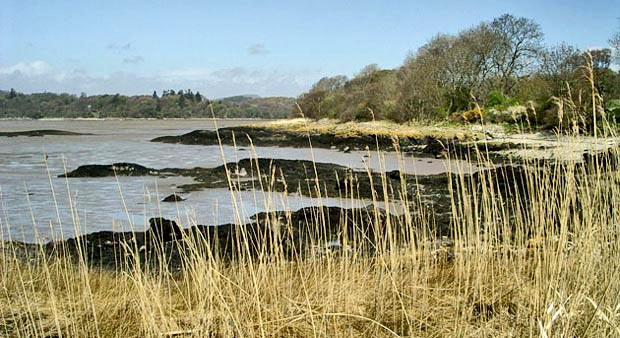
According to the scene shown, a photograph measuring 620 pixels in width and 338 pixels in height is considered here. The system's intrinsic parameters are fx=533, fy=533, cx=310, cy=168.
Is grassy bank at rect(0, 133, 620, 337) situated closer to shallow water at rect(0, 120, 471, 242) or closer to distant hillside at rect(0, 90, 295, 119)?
shallow water at rect(0, 120, 471, 242)

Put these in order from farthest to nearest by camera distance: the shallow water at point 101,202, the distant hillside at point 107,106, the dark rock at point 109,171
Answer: the distant hillside at point 107,106 < the dark rock at point 109,171 < the shallow water at point 101,202

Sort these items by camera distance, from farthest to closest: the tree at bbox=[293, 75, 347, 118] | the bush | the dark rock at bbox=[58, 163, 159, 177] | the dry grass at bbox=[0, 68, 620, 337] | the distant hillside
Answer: the distant hillside
the tree at bbox=[293, 75, 347, 118]
the bush
the dark rock at bbox=[58, 163, 159, 177]
the dry grass at bbox=[0, 68, 620, 337]

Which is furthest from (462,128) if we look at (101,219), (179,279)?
(179,279)

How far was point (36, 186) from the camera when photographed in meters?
10.9

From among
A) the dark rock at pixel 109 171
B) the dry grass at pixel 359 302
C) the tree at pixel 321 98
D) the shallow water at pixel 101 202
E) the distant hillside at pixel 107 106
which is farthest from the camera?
the distant hillside at pixel 107 106

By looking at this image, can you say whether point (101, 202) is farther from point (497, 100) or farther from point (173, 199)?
point (497, 100)

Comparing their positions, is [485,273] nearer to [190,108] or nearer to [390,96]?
[390,96]

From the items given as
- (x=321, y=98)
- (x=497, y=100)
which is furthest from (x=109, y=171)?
(x=321, y=98)

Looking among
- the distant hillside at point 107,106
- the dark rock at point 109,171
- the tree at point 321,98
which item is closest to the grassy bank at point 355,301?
the dark rock at point 109,171

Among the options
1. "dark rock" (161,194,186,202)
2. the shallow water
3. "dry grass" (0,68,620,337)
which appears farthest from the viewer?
"dark rock" (161,194,186,202)

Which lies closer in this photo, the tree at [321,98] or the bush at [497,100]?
the bush at [497,100]

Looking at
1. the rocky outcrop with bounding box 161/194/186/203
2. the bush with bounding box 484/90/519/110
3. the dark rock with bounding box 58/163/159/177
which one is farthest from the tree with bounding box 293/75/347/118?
the rocky outcrop with bounding box 161/194/186/203

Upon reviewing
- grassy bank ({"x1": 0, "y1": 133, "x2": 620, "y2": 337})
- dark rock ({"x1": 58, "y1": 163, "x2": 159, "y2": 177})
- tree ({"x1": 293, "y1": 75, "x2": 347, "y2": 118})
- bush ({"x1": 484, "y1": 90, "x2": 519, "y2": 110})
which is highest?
tree ({"x1": 293, "y1": 75, "x2": 347, "y2": 118})

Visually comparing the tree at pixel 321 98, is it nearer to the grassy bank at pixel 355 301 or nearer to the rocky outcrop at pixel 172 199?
the rocky outcrop at pixel 172 199
